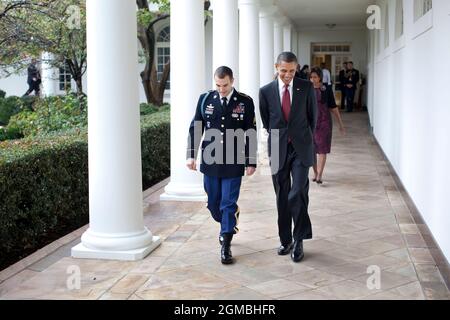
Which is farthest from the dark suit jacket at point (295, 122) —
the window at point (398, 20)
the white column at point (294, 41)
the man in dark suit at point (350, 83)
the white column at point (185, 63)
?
the white column at point (294, 41)

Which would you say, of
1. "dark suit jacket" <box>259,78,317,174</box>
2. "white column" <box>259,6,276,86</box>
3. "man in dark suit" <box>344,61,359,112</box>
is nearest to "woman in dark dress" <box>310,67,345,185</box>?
"dark suit jacket" <box>259,78,317,174</box>

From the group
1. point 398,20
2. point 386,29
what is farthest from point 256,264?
point 386,29

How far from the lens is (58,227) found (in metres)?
6.86

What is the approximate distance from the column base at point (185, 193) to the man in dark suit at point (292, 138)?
2621mm

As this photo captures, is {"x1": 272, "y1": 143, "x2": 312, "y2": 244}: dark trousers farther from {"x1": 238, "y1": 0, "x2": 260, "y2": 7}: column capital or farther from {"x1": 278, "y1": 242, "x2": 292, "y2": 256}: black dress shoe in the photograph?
{"x1": 238, "y1": 0, "x2": 260, "y2": 7}: column capital

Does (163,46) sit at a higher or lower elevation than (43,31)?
higher

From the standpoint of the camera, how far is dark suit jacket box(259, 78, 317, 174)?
5.18 m

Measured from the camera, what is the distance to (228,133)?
5.23 metres

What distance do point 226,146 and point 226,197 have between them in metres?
0.42

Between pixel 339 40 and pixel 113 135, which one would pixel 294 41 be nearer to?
pixel 339 40

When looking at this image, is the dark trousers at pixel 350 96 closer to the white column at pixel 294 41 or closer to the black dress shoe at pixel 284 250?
the white column at pixel 294 41

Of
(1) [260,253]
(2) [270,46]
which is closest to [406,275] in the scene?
(1) [260,253]
